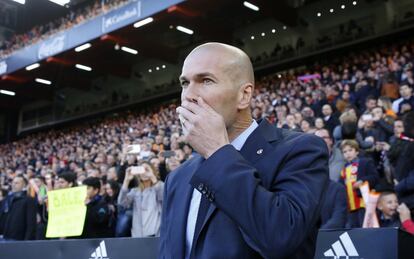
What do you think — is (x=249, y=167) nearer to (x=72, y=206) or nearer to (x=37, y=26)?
(x=72, y=206)

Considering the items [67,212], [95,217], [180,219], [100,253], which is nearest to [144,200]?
[95,217]

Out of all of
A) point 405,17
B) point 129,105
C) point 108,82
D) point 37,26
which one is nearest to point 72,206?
point 405,17

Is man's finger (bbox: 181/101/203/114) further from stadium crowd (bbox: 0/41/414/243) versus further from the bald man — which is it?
stadium crowd (bbox: 0/41/414/243)

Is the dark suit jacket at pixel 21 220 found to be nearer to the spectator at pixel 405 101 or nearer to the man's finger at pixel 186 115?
the spectator at pixel 405 101

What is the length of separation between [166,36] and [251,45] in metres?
4.14

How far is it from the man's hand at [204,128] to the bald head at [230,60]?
18 cm

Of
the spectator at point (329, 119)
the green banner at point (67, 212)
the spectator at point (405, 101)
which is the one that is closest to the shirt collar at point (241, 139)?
the green banner at point (67, 212)

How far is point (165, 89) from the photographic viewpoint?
26734 millimetres

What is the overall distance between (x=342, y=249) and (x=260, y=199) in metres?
1.48

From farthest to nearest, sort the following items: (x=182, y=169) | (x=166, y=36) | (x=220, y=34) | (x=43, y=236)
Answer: (x=166, y=36) < (x=220, y=34) < (x=43, y=236) < (x=182, y=169)

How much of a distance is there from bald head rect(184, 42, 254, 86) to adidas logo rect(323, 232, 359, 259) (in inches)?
53.8

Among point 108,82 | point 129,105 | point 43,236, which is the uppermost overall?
point 108,82

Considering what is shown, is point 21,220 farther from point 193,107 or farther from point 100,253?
point 193,107

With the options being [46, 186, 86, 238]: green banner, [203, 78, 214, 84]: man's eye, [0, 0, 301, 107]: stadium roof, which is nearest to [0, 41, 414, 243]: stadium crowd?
[46, 186, 86, 238]: green banner
